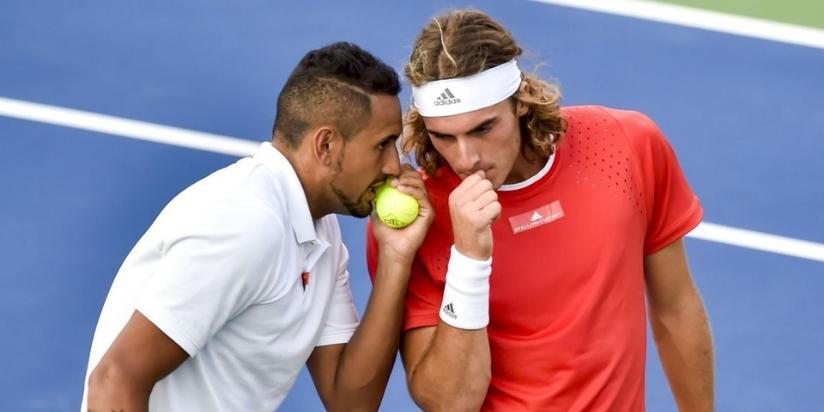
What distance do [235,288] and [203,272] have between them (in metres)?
0.14

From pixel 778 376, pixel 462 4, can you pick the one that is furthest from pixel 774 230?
pixel 462 4

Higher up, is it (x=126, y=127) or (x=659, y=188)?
(x=659, y=188)

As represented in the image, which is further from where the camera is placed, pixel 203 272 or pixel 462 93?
pixel 462 93

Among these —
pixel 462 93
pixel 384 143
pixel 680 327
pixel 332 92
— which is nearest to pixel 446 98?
pixel 462 93

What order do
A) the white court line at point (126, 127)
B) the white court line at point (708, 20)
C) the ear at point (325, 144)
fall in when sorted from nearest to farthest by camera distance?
the ear at point (325, 144), the white court line at point (126, 127), the white court line at point (708, 20)

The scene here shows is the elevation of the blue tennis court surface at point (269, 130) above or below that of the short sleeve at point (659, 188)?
below

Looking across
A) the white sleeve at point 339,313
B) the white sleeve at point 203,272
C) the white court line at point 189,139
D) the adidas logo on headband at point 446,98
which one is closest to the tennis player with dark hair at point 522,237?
the adidas logo on headband at point 446,98

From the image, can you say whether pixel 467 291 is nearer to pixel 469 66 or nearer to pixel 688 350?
pixel 469 66

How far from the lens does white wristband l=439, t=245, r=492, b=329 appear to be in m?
6.97

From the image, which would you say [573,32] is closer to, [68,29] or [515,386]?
[68,29]

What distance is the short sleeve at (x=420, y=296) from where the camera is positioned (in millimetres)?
7316

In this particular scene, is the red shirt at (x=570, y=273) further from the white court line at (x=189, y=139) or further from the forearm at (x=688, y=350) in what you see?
the white court line at (x=189, y=139)

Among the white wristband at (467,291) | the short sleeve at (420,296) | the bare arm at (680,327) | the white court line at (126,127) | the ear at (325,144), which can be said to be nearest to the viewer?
the white wristband at (467,291)

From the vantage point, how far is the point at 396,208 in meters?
7.06
